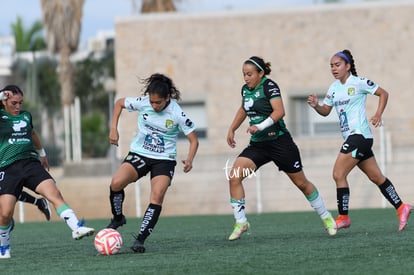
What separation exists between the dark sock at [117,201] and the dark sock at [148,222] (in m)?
0.63

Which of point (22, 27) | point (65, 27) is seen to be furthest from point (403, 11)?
point (22, 27)

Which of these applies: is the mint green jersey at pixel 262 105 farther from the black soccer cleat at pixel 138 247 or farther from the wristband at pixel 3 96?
the wristband at pixel 3 96

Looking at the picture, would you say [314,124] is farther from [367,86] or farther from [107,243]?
[107,243]

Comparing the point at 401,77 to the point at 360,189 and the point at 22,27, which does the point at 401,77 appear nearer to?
the point at 360,189

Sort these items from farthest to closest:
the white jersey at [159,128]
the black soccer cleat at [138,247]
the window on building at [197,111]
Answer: the window on building at [197,111], the white jersey at [159,128], the black soccer cleat at [138,247]

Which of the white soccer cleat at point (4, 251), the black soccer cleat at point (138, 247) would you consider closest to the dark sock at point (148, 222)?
the black soccer cleat at point (138, 247)

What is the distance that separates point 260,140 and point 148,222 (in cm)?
181

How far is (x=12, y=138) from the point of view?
9727 mm

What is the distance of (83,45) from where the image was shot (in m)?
53.2

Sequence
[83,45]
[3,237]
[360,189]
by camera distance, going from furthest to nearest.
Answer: [83,45], [360,189], [3,237]

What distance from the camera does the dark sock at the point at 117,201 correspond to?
1017 centimetres

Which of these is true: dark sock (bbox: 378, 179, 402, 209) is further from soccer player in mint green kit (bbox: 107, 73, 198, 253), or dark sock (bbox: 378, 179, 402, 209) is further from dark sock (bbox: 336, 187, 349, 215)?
soccer player in mint green kit (bbox: 107, 73, 198, 253)

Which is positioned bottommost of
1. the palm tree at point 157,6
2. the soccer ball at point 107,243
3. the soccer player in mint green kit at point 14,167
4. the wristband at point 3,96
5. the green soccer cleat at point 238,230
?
the green soccer cleat at point 238,230

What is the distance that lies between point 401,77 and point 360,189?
Result: 506cm
